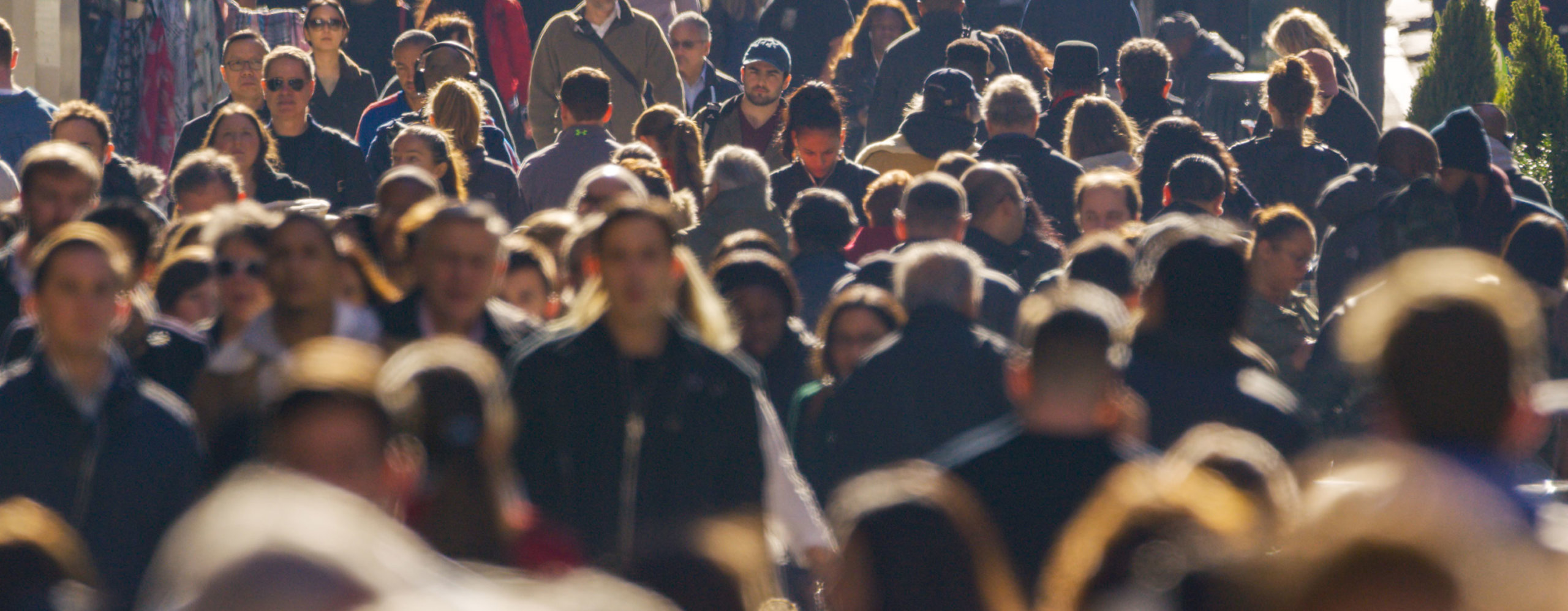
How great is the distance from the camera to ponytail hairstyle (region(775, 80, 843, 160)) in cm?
986

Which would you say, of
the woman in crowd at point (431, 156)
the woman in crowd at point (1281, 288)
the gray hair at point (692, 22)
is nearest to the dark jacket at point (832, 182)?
the woman in crowd at point (431, 156)

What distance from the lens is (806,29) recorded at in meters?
15.3

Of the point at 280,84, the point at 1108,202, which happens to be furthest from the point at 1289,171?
the point at 280,84

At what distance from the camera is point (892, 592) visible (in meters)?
2.48

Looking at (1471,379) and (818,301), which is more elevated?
(1471,379)

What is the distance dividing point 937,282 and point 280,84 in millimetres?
5168

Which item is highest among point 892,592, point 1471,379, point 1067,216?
point 1471,379

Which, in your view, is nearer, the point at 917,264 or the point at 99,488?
the point at 99,488

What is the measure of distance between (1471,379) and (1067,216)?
23.0 ft

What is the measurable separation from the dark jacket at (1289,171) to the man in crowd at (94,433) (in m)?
6.62

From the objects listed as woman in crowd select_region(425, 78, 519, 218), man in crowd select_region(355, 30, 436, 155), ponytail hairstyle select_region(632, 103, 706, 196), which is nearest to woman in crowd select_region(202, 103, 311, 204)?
woman in crowd select_region(425, 78, 519, 218)

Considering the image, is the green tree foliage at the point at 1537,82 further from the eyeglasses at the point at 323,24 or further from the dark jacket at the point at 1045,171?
the eyeglasses at the point at 323,24

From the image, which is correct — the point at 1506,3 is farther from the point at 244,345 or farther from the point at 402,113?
the point at 244,345

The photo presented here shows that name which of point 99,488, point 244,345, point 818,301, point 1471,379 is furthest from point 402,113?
point 1471,379
